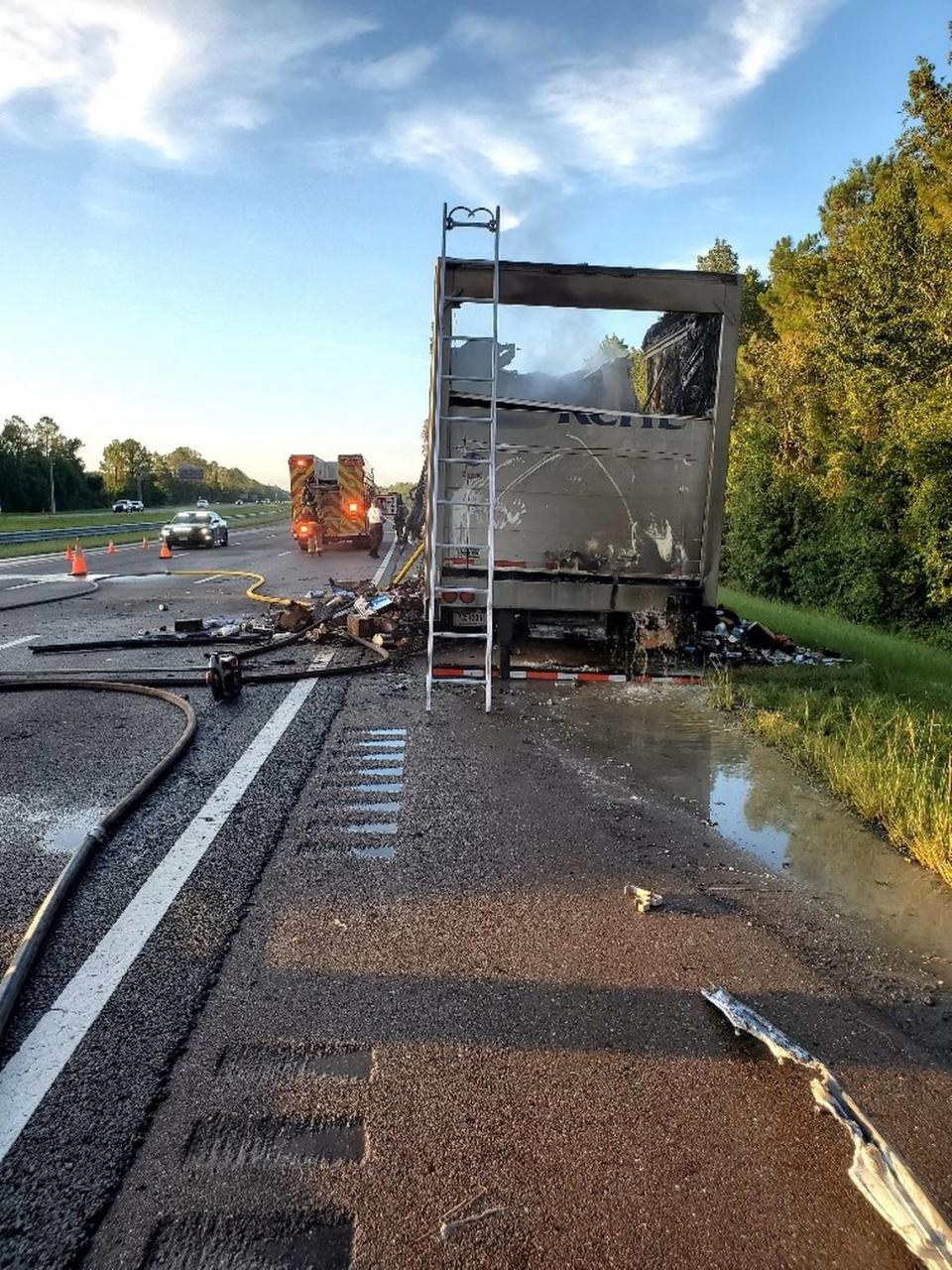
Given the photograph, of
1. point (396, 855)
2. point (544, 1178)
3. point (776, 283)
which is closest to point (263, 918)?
point (396, 855)

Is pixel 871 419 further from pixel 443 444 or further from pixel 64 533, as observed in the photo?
pixel 64 533

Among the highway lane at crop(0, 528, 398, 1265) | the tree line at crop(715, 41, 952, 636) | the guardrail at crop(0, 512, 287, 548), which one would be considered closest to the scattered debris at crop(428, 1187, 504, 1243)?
the highway lane at crop(0, 528, 398, 1265)

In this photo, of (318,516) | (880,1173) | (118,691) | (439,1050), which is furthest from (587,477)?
(318,516)

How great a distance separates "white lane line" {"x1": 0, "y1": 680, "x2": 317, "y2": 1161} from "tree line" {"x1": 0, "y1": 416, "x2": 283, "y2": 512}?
284 feet

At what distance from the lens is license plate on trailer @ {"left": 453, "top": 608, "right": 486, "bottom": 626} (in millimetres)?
8495

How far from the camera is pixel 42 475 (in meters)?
86.4

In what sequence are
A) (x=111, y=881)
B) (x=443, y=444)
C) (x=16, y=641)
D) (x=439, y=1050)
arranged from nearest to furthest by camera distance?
1. (x=439, y=1050)
2. (x=111, y=881)
3. (x=443, y=444)
4. (x=16, y=641)

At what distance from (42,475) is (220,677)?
90319 millimetres

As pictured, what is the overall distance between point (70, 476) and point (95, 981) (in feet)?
334

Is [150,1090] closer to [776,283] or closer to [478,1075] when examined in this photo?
[478,1075]

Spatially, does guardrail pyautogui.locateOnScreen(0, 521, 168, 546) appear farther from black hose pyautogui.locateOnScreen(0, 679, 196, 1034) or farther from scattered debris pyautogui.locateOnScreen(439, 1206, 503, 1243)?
scattered debris pyautogui.locateOnScreen(439, 1206, 503, 1243)

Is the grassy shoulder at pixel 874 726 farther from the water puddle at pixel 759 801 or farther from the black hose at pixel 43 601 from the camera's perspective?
the black hose at pixel 43 601

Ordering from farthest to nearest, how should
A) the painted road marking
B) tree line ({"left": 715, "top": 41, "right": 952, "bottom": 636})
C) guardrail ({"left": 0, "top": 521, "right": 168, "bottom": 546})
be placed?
guardrail ({"left": 0, "top": 521, "right": 168, "bottom": 546}), tree line ({"left": 715, "top": 41, "right": 952, "bottom": 636}), the painted road marking

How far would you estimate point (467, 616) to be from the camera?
870 cm
